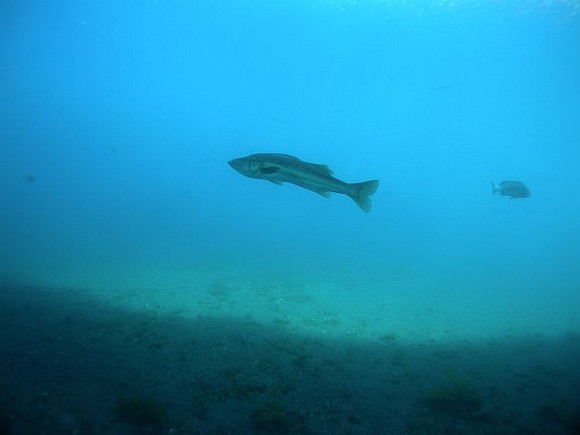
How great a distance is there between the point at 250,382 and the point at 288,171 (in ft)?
13.0

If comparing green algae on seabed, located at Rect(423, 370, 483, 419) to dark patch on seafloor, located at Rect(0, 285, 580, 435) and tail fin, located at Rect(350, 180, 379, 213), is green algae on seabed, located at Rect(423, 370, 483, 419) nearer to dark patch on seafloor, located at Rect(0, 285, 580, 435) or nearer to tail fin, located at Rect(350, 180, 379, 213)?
dark patch on seafloor, located at Rect(0, 285, 580, 435)

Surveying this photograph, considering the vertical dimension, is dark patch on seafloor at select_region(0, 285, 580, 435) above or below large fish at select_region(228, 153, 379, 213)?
below

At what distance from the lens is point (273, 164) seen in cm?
623

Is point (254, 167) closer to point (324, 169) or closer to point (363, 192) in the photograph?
point (324, 169)

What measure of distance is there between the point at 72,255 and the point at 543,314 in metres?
35.9

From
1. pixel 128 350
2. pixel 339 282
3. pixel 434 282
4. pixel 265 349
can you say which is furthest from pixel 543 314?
pixel 128 350

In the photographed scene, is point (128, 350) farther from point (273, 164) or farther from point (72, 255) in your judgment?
point (72, 255)

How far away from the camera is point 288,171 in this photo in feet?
20.6

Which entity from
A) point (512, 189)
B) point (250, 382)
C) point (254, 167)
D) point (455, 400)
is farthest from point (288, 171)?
point (512, 189)

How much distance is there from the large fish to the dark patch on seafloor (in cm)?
377

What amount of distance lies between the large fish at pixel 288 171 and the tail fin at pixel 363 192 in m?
0.32

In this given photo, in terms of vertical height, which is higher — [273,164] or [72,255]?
[273,164]

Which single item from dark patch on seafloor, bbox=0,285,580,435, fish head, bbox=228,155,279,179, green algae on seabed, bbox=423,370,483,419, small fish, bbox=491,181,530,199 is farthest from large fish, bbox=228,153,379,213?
small fish, bbox=491,181,530,199

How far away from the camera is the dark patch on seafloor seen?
5.02 meters
